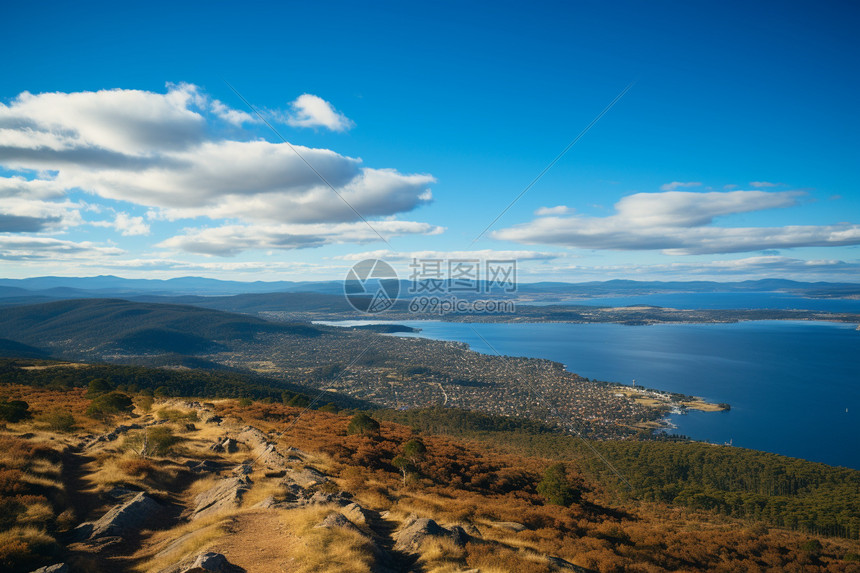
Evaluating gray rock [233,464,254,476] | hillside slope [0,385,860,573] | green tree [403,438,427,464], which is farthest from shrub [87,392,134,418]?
green tree [403,438,427,464]

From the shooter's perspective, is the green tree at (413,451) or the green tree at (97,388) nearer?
the green tree at (413,451)

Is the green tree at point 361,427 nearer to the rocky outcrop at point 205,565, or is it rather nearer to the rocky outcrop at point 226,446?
the rocky outcrop at point 226,446

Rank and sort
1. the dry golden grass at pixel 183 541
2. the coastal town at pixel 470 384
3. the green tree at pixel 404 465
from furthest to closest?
the coastal town at pixel 470 384, the green tree at pixel 404 465, the dry golden grass at pixel 183 541

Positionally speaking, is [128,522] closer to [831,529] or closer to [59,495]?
[59,495]

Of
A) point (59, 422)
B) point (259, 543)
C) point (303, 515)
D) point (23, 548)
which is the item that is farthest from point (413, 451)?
point (59, 422)

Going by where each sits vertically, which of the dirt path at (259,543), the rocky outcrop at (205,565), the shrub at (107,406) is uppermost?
the rocky outcrop at (205,565)

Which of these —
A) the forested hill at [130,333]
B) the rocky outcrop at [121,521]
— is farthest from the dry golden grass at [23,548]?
the forested hill at [130,333]

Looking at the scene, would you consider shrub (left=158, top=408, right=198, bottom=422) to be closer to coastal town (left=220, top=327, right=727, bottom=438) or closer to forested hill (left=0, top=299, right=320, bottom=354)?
coastal town (left=220, top=327, right=727, bottom=438)
